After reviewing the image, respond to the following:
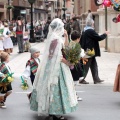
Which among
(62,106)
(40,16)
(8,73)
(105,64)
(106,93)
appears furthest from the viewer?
(40,16)

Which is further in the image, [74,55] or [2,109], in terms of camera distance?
[2,109]

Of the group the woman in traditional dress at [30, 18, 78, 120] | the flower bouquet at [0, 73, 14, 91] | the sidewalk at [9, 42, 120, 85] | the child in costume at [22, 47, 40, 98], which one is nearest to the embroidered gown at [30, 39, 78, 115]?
the woman in traditional dress at [30, 18, 78, 120]

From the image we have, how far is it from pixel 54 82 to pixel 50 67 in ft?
0.88

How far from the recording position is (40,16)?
268 ft

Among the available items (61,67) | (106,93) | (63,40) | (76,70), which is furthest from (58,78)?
(106,93)

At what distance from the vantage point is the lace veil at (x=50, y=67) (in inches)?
272

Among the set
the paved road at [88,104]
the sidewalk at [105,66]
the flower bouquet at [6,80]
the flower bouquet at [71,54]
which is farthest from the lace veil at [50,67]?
the sidewalk at [105,66]

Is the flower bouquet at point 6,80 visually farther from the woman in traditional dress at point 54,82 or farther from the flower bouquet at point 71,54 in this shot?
the flower bouquet at point 71,54

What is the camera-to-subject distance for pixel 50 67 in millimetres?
6980

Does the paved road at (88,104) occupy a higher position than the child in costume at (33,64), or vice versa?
the child in costume at (33,64)

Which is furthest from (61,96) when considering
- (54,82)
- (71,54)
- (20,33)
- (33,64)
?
(20,33)

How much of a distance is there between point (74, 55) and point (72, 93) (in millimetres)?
655

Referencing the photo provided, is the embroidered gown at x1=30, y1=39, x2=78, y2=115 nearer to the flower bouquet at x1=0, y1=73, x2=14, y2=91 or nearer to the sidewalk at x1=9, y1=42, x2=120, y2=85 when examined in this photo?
the flower bouquet at x1=0, y1=73, x2=14, y2=91

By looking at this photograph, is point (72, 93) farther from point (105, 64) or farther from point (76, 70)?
point (105, 64)
